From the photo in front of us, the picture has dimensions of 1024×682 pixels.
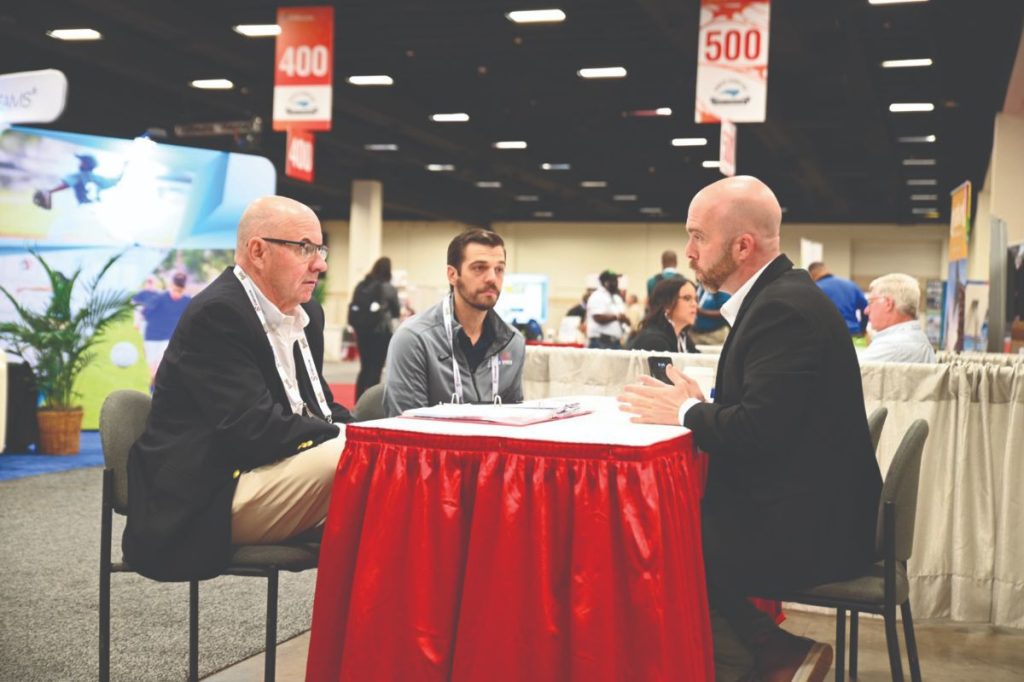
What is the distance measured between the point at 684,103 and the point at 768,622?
12.5 metres

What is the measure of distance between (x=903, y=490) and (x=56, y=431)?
6.63m

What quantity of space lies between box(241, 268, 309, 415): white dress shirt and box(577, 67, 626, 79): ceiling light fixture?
992 cm

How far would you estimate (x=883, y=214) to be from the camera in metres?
26.1

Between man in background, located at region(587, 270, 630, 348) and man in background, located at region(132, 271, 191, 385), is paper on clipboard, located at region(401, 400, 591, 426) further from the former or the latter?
man in background, located at region(587, 270, 630, 348)

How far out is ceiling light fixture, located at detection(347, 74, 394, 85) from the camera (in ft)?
41.8

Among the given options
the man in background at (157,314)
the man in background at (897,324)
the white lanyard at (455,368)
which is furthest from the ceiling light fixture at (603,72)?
the white lanyard at (455,368)

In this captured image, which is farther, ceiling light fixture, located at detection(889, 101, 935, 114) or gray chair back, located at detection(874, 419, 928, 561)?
ceiling light fixture, located at detection(889, 101, 935, 114)

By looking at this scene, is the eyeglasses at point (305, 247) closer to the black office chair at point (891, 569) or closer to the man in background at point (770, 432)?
the man in background at point (770, 432)

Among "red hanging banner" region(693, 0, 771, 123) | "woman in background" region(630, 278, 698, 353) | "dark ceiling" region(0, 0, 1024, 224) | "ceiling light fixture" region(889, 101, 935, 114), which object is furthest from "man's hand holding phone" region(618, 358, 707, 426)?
"ceiling light fixture" region(889, 101, 935, 114)

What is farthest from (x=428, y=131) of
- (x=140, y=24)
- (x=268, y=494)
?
(x=268, y=494)

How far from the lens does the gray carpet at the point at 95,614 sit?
3.24 m

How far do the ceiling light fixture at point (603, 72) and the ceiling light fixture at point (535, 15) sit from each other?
2.17 meters

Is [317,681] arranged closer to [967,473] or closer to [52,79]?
[967,473]

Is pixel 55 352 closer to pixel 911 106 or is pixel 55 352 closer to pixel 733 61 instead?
pixel 733 61
